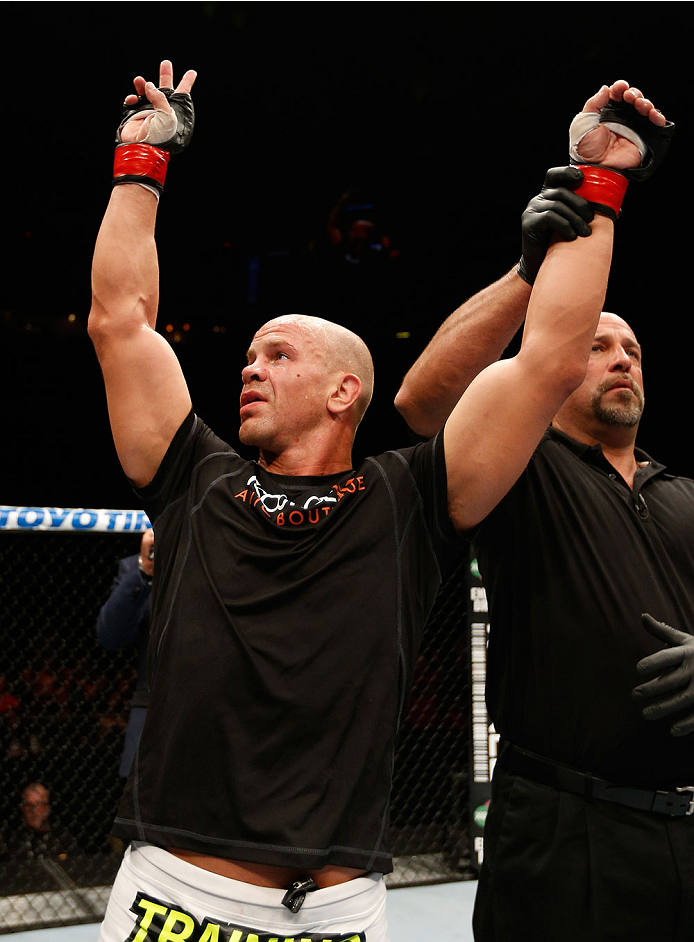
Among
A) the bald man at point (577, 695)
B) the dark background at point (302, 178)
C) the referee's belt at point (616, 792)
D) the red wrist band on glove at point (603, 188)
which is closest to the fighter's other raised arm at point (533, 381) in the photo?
the red wrist band on glove at point (603, 188)

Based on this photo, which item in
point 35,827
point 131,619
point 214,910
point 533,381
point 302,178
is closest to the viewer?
point 214,910

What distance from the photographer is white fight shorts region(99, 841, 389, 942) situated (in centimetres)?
105

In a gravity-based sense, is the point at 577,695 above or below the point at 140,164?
below

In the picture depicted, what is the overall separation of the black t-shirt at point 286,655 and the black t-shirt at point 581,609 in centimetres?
25

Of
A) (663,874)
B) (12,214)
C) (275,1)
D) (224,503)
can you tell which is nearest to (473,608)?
(663,874)

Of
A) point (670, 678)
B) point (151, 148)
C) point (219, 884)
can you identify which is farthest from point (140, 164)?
point (670, 678)

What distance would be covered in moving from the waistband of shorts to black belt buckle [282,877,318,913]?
0.04 ft

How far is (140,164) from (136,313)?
0.81 feet

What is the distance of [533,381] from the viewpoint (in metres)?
1.19

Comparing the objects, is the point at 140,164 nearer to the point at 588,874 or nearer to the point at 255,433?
the point at 255,433

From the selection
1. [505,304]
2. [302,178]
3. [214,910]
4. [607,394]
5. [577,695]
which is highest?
[302,178]

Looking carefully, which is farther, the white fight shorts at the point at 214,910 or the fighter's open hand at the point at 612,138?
the fighter's open hand at the point at 612,138

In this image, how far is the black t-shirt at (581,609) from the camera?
1.42m

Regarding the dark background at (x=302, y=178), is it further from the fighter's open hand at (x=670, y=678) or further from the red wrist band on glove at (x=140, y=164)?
the fighter's open hand at (x=670, y=678)
